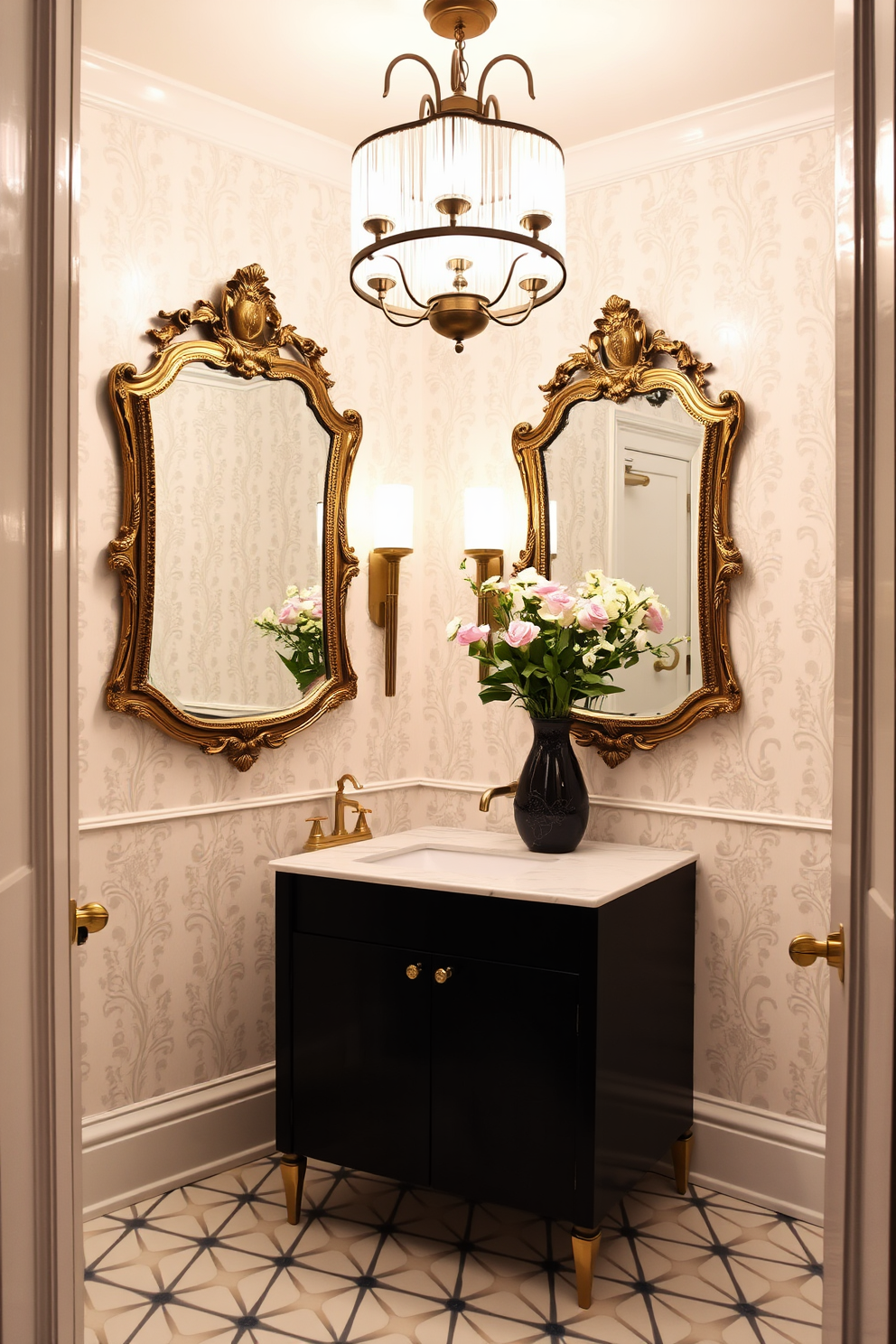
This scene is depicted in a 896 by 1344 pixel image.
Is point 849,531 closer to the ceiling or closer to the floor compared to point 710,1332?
closer to the ceiling

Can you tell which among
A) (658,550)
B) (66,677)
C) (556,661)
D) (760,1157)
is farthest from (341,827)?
(66,677)

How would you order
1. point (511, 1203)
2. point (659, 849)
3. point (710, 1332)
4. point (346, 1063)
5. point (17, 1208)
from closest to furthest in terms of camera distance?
point (17, 1208) < point (710, 1332) < point (511, 1203) < point (346, 1063) < point (659, 849)

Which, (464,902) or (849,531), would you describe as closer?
(849,531)

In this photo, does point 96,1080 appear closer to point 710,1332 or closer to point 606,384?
point 710,1332

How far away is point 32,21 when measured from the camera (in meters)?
0.94

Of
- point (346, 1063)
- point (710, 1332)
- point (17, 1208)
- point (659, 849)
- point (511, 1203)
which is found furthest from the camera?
point (659, 849)

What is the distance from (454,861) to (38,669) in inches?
71.5

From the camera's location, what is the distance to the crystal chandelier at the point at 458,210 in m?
1.88

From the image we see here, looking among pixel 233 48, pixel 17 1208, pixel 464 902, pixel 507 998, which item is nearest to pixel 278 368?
pixel 233 48

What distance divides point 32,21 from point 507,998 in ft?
6.01

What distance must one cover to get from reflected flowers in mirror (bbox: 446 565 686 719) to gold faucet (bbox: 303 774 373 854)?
52cm

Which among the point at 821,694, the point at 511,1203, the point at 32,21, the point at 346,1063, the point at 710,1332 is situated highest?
the point at 32,21

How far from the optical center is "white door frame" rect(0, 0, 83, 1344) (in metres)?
0.87

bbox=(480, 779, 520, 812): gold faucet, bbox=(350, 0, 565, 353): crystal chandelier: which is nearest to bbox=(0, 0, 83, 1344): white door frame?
bbox=(350, 0, 565, 353): crystal chandelier
